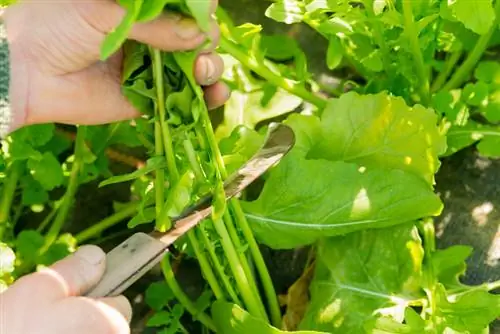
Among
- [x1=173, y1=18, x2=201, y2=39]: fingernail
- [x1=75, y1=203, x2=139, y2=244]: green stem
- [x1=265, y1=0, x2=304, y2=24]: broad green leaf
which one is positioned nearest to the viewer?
[x1=173, y1=18, x2=201, y2=39]: fingernail

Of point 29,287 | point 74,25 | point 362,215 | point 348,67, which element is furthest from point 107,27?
point 348,67

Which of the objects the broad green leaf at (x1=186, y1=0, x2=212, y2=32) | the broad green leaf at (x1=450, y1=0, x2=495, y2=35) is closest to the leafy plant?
the broad green leaf at (x1=450, y1=0, x2=495, y2=35)

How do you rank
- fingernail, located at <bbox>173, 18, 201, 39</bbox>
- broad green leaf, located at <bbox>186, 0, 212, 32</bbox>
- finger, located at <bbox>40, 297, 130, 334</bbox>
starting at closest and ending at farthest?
broad green leaf, located at <bbox>186, 0, 212, 32</bbox> < fingernail, located at <bbox>173, 18, 201, 39</bbox> < finger, located at <bbox>40, 297, 130, 334</bbox>

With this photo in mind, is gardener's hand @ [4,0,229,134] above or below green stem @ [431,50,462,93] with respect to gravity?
above

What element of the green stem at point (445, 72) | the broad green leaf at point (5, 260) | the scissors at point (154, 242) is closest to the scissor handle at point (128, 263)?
the scissors at point (154, 242)

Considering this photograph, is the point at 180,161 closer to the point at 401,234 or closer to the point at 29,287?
the point at 29,287

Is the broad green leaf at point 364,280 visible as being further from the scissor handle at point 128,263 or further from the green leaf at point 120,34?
the green leaf at point 120,34

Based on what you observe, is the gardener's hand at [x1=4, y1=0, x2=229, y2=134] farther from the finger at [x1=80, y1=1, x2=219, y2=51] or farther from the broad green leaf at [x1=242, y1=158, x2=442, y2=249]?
the broad green leaf at [x1=242, y1=158, x2=442, y2=249]
